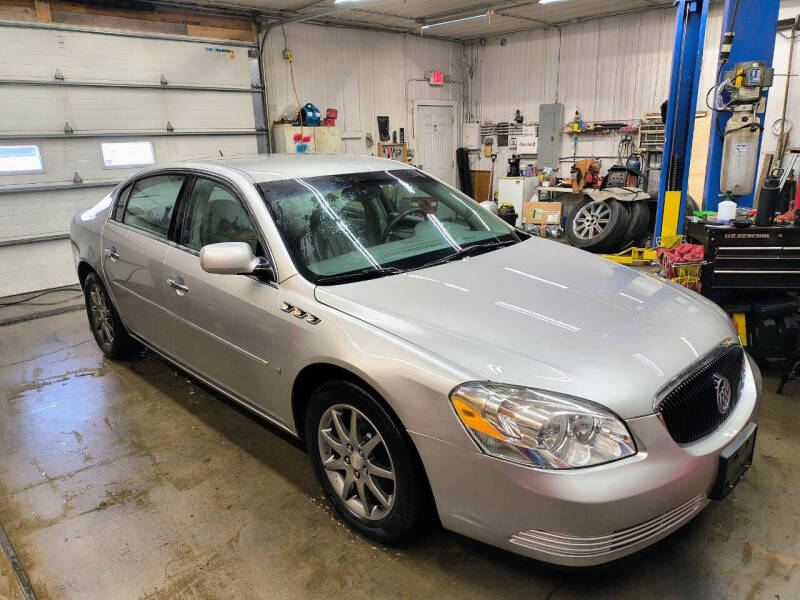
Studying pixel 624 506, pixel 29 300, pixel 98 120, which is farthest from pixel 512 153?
pixel 624 506

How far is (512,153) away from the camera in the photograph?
10156mm

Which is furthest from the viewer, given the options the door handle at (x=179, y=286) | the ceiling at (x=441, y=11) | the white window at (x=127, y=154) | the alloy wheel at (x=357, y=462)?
the ceiling at (x=441, y=11)

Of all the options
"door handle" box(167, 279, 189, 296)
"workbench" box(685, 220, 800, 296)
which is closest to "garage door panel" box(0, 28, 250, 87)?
"door handle" box(167, 279, 189, 296)

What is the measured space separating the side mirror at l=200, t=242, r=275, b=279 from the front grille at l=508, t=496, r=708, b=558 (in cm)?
130

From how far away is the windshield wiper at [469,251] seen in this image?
91.5 inches

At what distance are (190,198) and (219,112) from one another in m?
4.98

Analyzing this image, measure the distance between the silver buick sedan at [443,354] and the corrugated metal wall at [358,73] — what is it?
5603 mm

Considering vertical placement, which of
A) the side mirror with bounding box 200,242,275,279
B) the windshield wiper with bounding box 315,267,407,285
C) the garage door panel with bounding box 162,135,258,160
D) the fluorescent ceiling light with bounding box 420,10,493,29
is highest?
the fluorescent ceiling light with bounding box 420,10,493,29

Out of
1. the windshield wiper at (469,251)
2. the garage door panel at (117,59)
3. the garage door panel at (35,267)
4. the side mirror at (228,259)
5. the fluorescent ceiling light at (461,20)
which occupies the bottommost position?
the garage door panel at (35,267)

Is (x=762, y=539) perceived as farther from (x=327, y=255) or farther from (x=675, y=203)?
(x=675, y=203)

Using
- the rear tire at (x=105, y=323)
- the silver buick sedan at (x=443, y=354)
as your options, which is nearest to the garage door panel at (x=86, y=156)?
the rear tire at (x=105, y=323)

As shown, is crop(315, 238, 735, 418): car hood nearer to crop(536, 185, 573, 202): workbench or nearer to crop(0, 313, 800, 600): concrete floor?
crop(0, 313, 800, 600): concrete floor

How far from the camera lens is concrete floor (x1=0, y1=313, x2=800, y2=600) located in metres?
1.84

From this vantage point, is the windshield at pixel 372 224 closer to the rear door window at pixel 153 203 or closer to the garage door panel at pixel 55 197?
the rear door window at pixel 153 203
